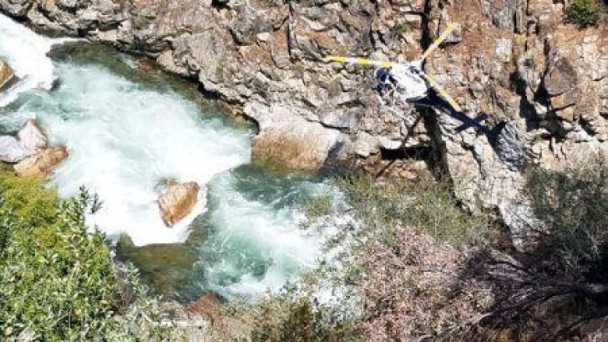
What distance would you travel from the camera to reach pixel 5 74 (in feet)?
110

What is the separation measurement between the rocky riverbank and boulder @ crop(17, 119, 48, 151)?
6.70 meters

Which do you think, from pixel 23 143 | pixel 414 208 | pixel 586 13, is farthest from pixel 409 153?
pixel 23 143

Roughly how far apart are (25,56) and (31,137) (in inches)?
233

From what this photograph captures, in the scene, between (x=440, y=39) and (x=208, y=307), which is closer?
(x=208, y=307)

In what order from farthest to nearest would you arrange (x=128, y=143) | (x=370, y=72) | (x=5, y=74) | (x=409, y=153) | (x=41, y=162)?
(x=5, y=74) → (x=128, y=143) → (x=409, y=153) → (x=370, y=72) → (x=41, y=162)

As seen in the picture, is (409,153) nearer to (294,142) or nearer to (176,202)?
(294,142)

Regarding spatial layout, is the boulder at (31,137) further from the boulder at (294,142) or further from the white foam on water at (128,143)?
the boulder at (294,142)

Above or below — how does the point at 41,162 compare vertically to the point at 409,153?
below

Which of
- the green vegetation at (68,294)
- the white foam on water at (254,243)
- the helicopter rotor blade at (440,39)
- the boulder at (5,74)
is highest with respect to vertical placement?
the helicopter rotor blade at (440,39)

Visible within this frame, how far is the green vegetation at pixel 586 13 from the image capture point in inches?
1037

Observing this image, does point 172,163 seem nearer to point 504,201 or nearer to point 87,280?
point 504,201

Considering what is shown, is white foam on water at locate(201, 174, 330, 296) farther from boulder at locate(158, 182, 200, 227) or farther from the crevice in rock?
the crevice in rock

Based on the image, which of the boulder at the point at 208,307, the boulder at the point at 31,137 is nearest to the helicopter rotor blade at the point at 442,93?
the boulder at the point at 208,307

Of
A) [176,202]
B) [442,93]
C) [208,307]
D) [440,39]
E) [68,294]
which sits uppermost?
[440,39]
